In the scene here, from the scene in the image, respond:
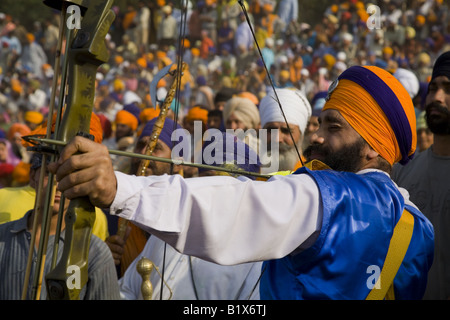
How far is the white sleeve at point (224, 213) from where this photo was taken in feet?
6.61

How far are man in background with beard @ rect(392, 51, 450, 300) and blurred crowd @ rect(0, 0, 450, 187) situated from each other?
23.3 feet

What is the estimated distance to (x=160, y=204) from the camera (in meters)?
2.03

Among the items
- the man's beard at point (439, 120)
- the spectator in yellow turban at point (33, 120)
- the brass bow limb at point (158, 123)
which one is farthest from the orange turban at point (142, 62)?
the man's beard at point (439, 120)

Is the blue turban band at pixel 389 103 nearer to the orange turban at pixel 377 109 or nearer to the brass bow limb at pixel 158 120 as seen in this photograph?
the orange turban at pixel 377 109

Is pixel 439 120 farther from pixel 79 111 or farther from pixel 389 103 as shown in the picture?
pixel 79 111

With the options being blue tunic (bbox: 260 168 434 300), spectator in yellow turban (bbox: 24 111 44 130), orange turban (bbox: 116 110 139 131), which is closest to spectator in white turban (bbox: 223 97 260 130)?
orange turban (bbox: 116 110 139 131)

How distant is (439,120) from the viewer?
13.6 feet

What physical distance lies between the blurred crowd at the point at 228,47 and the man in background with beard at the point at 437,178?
7113 mm

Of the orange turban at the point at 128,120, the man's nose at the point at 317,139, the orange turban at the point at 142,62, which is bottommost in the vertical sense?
the orange turban at the point at 128,120

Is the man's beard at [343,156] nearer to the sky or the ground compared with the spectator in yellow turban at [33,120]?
nearer to the sky

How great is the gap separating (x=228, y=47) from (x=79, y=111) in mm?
13787

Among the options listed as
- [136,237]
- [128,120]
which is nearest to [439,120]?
[136,237]

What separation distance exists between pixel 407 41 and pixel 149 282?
13302 mm

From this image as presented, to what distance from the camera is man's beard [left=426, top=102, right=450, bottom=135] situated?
13.5ft
